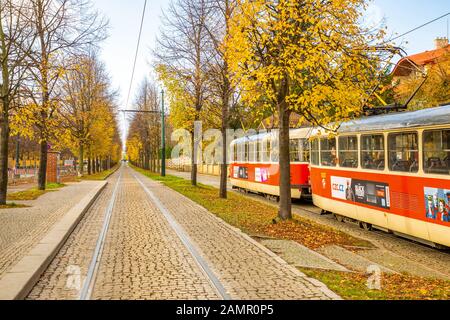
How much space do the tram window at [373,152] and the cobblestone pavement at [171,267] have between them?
11.4 feet

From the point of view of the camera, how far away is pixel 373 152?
1120 cm

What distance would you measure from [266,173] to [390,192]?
11.5m

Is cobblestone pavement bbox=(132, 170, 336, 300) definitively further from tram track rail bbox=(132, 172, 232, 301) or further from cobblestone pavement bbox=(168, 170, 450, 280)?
cobblestone pavement bbox=(168, 170, 450, 280)

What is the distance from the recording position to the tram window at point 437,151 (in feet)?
27.6

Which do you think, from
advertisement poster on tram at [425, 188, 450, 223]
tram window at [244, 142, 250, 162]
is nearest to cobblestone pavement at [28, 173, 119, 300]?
advertisement poster on tram at [425, 188, 450, 223]

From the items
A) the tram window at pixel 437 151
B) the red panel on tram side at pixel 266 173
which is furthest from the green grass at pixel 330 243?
the red panel on tram side at pixel 266 173

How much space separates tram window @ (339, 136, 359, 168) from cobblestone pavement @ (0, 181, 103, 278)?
25.0ft

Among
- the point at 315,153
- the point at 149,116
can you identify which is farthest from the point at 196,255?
the point at 149,116

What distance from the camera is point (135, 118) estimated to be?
58.4 metres

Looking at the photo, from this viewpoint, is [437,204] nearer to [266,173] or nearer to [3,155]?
[266,173]

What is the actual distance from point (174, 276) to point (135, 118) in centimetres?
5286

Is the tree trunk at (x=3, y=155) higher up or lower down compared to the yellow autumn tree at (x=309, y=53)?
lower down

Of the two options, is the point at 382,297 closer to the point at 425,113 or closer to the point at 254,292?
the point at 254,292

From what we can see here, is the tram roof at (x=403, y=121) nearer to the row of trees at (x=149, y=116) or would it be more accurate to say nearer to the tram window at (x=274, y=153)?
the tram window at (x=274, y=153)
